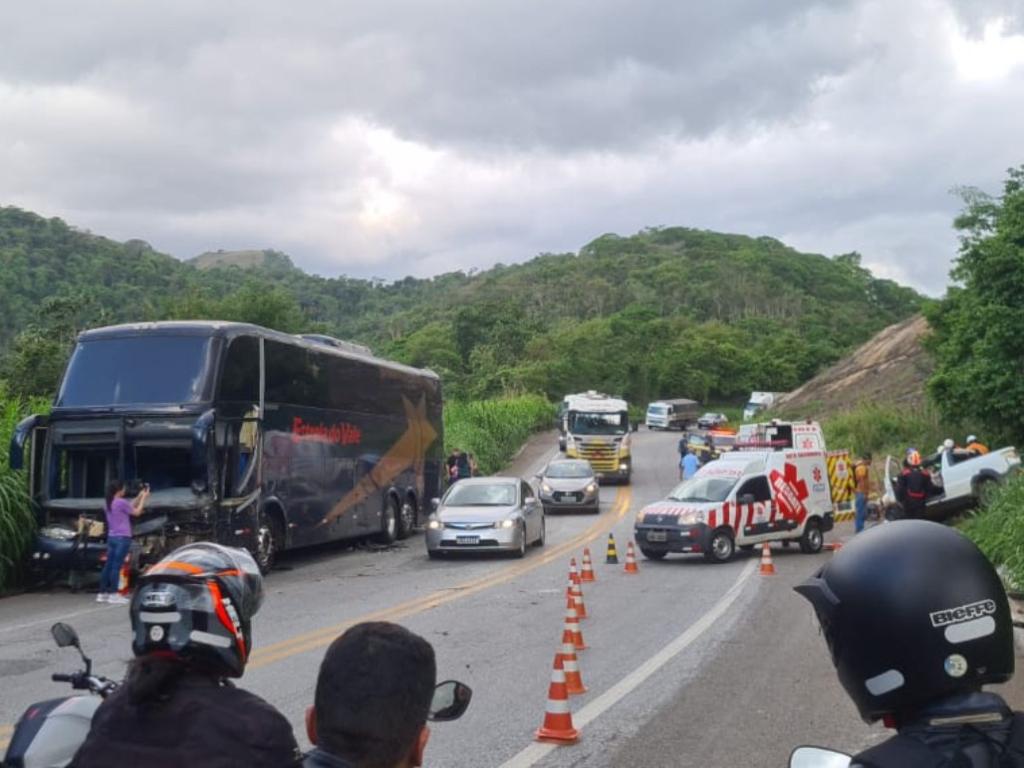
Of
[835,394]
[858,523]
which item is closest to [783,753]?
[858,523]

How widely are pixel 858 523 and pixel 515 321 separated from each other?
7493 cm

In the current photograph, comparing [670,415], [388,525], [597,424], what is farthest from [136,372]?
[670,415]

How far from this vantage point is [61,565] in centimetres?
1812

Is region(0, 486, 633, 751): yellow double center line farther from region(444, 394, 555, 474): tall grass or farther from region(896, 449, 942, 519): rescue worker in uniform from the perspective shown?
region(444, 394, 555, 474): tall grass

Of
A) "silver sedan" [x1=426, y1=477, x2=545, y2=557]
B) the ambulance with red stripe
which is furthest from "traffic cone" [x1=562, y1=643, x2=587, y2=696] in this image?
"silver sedan" [x1=426, y1=477, x2=545, y2=557]

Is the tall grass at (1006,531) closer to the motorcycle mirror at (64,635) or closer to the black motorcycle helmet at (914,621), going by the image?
the black motorcycle helmet at (914,621)

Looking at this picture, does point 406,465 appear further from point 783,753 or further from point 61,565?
point 783,753

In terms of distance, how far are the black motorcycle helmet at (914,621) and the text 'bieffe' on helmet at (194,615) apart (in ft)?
4.71

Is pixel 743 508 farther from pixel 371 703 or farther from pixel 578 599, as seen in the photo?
pixel 371 703

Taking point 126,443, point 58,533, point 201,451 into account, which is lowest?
point 58,533

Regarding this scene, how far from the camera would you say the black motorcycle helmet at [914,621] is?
2670 millimetres

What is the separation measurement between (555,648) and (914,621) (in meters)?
10.0

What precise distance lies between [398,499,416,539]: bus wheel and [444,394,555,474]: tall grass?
17.2m

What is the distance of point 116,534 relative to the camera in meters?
16.9
